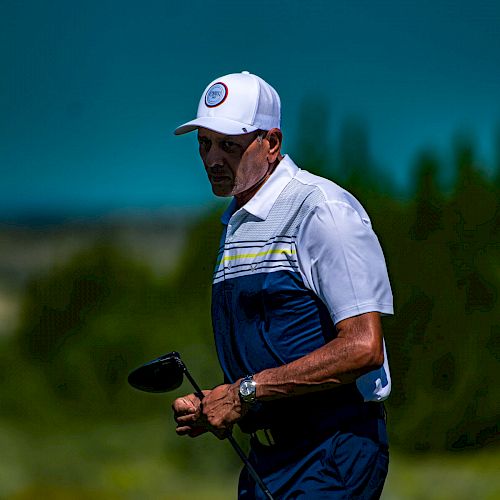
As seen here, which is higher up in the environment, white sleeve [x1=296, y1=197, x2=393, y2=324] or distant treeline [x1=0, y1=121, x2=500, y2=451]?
white sleeve [x1=296, y1=197, x2=393, y2=324]

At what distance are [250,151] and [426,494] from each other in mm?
2393

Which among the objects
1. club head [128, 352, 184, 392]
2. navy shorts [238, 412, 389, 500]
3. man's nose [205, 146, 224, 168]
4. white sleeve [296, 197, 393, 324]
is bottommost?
navy shorts [238, 412, 389, 500]

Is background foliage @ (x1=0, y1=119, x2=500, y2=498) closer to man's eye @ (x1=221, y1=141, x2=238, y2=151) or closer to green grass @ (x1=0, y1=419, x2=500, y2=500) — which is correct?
green grass @ (x1=0, y1=419, x2=500, y2=500)

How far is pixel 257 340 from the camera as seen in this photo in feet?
8.48

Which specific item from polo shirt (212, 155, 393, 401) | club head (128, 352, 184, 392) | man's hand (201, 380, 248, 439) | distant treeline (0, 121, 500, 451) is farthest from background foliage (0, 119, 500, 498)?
man's hand (201, 380, 248, 439)

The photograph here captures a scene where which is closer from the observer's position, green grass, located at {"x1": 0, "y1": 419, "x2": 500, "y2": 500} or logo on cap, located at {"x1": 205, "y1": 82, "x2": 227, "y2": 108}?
logo on cap, located at {"x1": 205, "y1": 82, "x2": 227, "y2": 108}

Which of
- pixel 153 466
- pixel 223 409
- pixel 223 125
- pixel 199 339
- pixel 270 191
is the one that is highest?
pixel 223 125

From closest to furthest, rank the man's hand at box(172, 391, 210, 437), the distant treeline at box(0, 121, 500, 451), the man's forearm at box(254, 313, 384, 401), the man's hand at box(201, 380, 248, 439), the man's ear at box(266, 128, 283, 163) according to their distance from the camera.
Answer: the man's forearm at box(254, 313, 384, 401)
the man's hand at box(201, 380, 248, 439)
the man's hand at box(172, 391, 210, 437)
the man's ear at box(266, 128, 283, 163)
the distant treeline at box(0, 121, 500, 451)

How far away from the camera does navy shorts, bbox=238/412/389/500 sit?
8.39 feet

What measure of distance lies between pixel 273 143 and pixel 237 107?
13 cm

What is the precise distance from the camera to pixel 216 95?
9.11ft

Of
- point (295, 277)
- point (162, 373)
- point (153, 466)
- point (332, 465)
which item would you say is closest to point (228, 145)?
point (295, 277)

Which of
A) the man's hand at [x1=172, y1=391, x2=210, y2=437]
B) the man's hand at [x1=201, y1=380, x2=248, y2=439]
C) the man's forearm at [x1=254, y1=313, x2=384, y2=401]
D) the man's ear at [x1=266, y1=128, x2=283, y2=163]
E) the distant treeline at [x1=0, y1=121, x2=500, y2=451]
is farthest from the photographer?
the distant treeline at [x1=0, y1=121, x2=500, y2=451]

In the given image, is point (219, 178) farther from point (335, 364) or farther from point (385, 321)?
point (385, 321)
